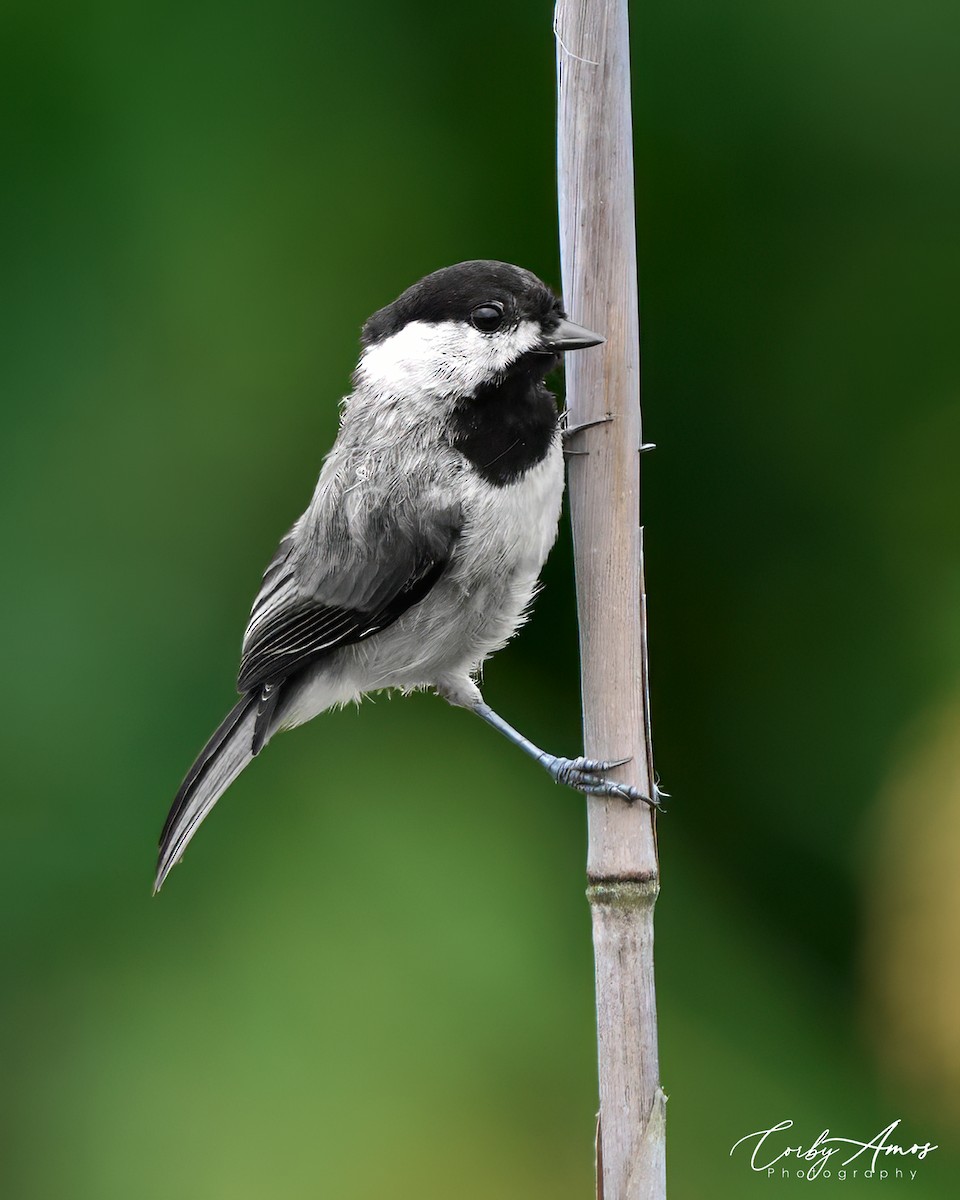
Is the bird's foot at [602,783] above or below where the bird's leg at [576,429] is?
below

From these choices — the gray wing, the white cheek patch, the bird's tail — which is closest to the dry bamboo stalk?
the white cheek patch

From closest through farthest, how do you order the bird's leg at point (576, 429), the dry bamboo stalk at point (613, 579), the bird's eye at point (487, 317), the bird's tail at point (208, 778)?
the dry bamboo stalk at point (613, 579), the bird's leg at point (576, 429), the bird's eye at point (487, 317), the bird's tail at point (208, 778)

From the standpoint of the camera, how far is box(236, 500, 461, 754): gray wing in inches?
58.9

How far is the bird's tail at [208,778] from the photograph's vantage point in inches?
57.4

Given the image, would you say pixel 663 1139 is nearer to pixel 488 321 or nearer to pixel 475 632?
pixel 475 632

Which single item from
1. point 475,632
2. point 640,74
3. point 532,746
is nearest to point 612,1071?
point 532,746

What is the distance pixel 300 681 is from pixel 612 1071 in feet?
2.45

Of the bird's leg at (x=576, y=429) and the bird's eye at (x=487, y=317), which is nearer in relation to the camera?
the bird's leg at (x=576, y=429)

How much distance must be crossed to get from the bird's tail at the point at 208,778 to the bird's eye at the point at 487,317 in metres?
0.57

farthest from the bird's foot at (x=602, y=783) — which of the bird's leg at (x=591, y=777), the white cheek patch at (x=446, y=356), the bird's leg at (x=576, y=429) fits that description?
the white cheek patch at (x=446, y=356)

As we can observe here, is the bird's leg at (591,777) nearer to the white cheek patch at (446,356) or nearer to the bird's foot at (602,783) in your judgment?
the bird's foot at (602,783)

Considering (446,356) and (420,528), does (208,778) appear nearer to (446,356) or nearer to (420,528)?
(420,528)

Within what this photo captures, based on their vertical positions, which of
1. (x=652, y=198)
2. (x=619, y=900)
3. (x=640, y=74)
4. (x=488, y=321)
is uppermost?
(x=640, y=74)

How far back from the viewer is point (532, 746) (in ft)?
5.12
